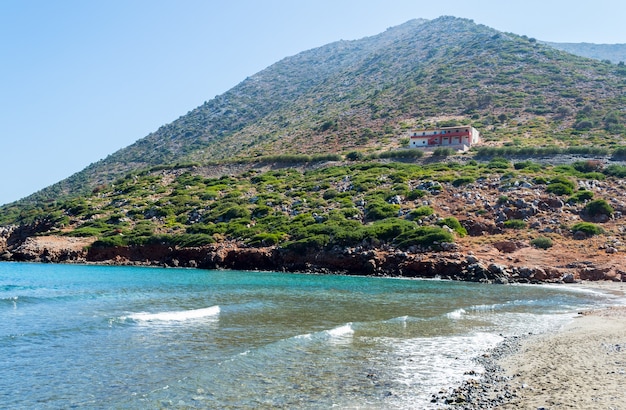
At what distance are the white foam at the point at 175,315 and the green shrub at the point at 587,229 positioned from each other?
3021 cm

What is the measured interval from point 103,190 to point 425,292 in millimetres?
55519

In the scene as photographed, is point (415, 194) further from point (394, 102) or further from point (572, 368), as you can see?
point (394, 102)

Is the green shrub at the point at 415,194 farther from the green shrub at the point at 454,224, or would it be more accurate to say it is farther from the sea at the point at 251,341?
the sea at the point at 251,341

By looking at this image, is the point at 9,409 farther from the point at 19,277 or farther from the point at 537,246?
the point at 537,246

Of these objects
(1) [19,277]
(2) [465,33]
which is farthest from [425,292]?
(2) [465,33]

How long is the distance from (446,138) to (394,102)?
1063 inches

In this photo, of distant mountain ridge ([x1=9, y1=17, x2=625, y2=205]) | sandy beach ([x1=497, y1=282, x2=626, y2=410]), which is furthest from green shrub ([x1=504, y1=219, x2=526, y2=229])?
distant mountain ridge ([x1=9, y1=17, x2=625, y2=205])

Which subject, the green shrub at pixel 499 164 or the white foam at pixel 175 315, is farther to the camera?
the green shrub at pixel 499 164

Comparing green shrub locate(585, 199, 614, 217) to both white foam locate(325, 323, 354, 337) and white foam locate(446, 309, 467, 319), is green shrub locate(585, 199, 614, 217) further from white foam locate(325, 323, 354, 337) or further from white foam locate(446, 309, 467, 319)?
white foam locate(325, 323, 354, 337)

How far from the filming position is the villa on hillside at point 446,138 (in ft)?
227

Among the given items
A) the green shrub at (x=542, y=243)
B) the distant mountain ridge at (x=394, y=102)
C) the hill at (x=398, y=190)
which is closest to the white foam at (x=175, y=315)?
the hill at (x=398, y=190)

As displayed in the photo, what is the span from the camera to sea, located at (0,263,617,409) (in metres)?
10.4

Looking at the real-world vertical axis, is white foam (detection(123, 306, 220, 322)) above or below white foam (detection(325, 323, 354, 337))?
above

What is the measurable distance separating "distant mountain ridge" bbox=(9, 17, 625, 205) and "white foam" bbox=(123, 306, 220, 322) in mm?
55782
